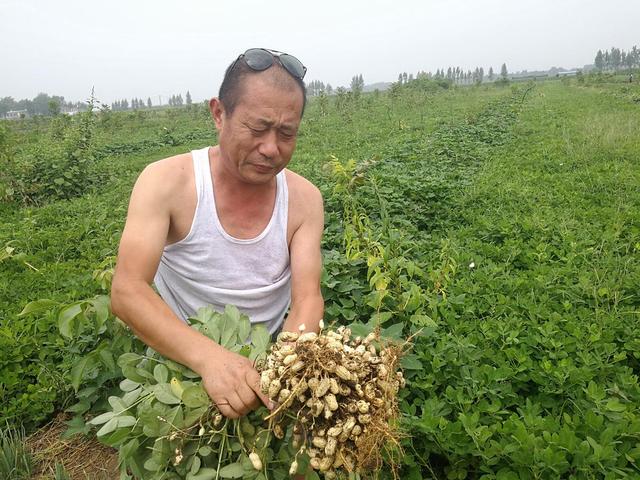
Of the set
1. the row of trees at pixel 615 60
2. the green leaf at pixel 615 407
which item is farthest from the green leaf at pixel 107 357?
the row of trees at pixel 615 60

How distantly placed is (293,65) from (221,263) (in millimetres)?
879

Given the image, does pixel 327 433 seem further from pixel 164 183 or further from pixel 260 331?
pixel 164 183

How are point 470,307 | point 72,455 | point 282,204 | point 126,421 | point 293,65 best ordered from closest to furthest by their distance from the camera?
point 126,421, point 293,65, point 282,204, point 72,455, point 470,307

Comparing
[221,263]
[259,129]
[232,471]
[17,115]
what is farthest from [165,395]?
[17,115]

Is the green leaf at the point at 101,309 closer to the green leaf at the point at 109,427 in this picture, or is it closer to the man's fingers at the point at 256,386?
the green leaf at the point at 109,427

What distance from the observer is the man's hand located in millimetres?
1429

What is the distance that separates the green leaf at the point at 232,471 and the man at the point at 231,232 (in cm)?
18

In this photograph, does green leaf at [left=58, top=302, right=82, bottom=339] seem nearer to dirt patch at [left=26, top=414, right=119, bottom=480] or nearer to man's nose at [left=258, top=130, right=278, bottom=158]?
dirt patch at [left=26, top=414, right=119, bottom=480]

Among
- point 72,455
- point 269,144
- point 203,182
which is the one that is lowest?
point 72,455

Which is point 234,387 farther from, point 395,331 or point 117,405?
point 395,331

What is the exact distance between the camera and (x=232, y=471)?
1442 mm

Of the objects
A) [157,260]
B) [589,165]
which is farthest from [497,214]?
[157,260]

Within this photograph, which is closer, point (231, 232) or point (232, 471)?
point (232, 471)

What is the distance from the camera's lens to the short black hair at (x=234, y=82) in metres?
1.78
